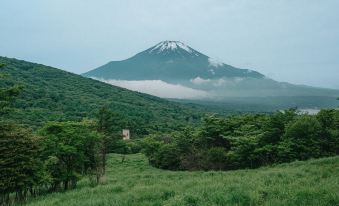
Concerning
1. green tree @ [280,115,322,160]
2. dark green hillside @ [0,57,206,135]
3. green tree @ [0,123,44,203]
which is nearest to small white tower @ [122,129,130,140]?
dark green hillside @ [0,57,206,135]

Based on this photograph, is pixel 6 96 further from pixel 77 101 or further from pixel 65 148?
pixel 77 101

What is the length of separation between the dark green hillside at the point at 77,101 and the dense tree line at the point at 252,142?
53.0 metres

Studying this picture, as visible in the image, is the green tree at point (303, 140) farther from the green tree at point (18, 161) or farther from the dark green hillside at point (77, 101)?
the dark green hillside at point (77, 101)

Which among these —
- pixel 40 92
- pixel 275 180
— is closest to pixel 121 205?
pixel 275 180

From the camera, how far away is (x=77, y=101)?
437 feet

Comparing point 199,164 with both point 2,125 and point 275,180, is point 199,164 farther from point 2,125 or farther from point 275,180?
point 275,180

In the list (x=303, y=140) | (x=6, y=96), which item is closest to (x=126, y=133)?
(x=303, y=140)

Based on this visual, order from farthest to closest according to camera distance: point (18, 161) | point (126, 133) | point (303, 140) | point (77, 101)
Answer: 1. point (77, 101)
2. point (126, 133)
3. point (303, 140)
4. point (18, 161)

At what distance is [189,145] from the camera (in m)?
45.5

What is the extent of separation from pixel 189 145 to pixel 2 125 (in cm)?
2473

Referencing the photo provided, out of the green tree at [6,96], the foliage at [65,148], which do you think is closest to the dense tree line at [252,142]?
the foliage at [65,148]

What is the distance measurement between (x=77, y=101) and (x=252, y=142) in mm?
102400

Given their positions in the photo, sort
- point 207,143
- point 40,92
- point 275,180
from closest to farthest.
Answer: point 275,180 → point 207,143 → point 40,92

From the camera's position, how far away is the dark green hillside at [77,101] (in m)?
106
